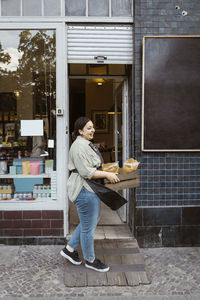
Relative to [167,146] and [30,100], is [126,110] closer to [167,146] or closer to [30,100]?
[167,146]

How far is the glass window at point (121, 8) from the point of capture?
4.85 meters

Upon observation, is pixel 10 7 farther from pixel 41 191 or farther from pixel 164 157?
pixel 164 157

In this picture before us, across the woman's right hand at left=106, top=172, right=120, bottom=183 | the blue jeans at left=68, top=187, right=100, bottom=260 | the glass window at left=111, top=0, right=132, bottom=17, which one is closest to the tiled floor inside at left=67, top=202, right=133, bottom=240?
the blue jeans at left=68, top=187, right=100, bottom=260

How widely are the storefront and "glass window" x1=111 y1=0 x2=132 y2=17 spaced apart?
0.02 m

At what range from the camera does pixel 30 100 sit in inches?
196

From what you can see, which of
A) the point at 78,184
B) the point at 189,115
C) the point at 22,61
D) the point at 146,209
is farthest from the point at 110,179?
the point at 22,61

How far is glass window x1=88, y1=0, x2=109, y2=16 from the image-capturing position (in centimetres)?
482

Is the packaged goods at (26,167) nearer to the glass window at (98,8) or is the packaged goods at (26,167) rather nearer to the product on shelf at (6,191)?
the product on shelf at (6,191)

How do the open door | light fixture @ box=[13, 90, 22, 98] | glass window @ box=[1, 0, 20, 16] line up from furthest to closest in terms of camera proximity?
the open door, light fixture @ box=[13, 90, 22, 98], glass window @ box=[1, 0, 20, 16]

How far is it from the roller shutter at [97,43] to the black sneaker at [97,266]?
3115mm

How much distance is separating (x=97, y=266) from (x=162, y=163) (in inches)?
76.4

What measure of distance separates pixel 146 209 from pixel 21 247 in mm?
2120

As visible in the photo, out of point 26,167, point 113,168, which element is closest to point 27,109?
point 26,167

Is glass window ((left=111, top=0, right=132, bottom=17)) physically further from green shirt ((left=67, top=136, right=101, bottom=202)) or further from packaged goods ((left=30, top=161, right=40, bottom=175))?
packaged goods ((left=30, top=161, right=40, bottom=175))
